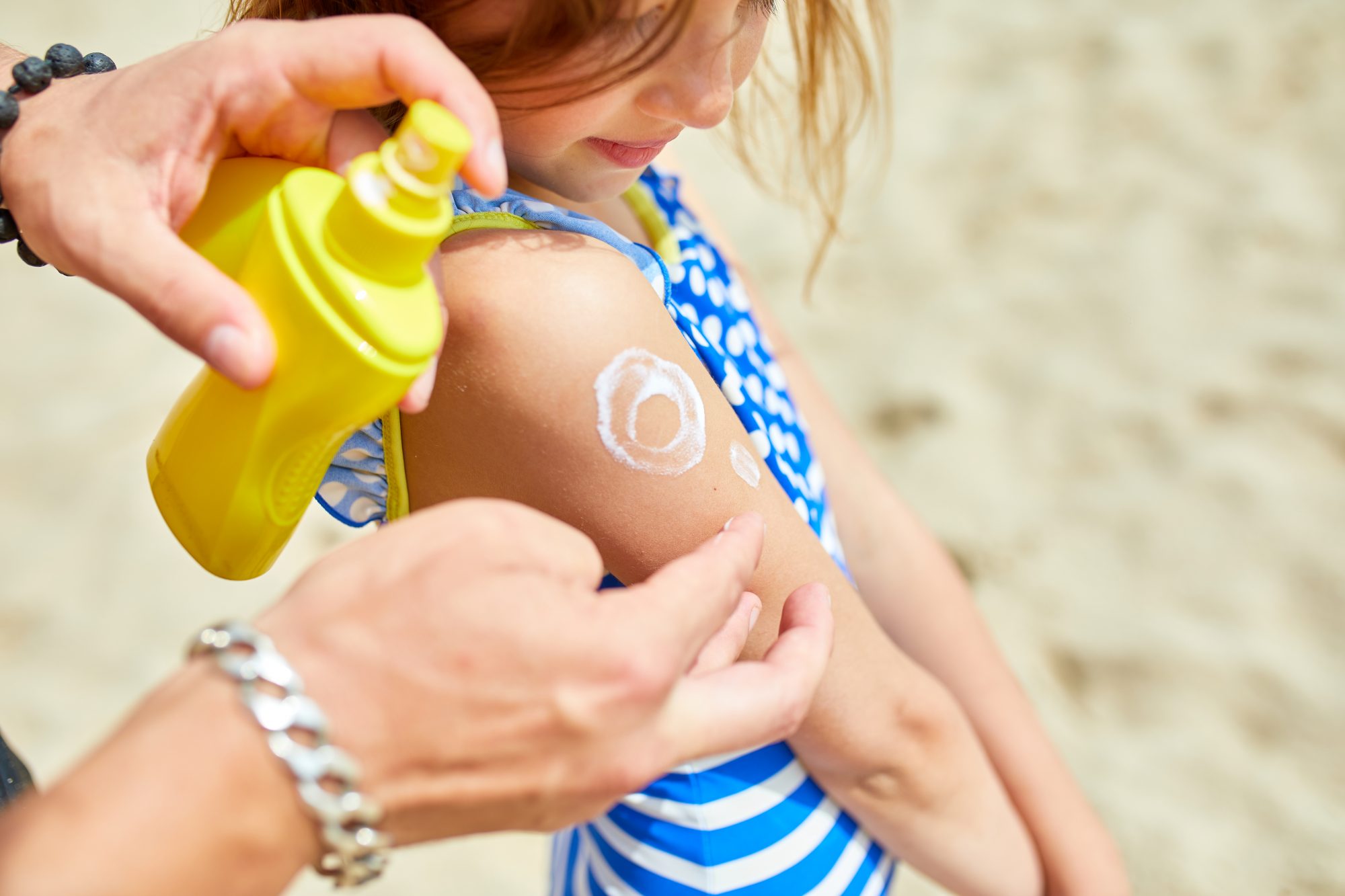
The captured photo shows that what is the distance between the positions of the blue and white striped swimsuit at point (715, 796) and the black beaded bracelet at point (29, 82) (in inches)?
13.4

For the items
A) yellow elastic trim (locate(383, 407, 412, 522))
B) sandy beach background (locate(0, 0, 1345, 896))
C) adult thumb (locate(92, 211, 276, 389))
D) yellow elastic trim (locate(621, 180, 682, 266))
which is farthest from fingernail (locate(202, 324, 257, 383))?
sandy beach background (locate(0, 0, 1345, 896))

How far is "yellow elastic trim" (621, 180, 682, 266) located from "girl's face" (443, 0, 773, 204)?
0.18m

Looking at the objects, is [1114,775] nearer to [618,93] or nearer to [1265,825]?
[1265,825]

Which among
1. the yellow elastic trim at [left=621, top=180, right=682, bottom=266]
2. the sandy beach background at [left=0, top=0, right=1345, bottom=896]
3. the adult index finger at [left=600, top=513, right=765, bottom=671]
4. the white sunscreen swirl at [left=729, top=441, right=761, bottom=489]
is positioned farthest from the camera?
the sandy beach background at [left=0, top=0, right=1345, bottom=896]

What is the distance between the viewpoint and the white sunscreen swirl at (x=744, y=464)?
94cm

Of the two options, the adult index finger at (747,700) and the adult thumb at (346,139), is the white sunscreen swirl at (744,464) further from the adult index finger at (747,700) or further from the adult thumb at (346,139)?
the adult thumb at (346,139)

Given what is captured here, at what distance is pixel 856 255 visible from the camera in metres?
2.71

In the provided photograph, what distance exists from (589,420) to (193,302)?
0.32 m

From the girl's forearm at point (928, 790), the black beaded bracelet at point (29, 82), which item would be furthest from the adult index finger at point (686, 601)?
the black beaded bracelet at point (29, 82)

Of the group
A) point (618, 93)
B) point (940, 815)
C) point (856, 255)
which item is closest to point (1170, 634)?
point (940, 815)

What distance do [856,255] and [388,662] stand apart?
229 centimetres

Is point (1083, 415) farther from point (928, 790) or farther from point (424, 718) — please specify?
point (424, 718)

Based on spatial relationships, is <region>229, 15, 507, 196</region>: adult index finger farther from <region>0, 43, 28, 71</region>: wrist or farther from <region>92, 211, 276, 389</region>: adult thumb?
<region>0, 43, 28, 71</region>: wrist

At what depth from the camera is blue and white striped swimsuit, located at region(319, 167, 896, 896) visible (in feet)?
3.29
